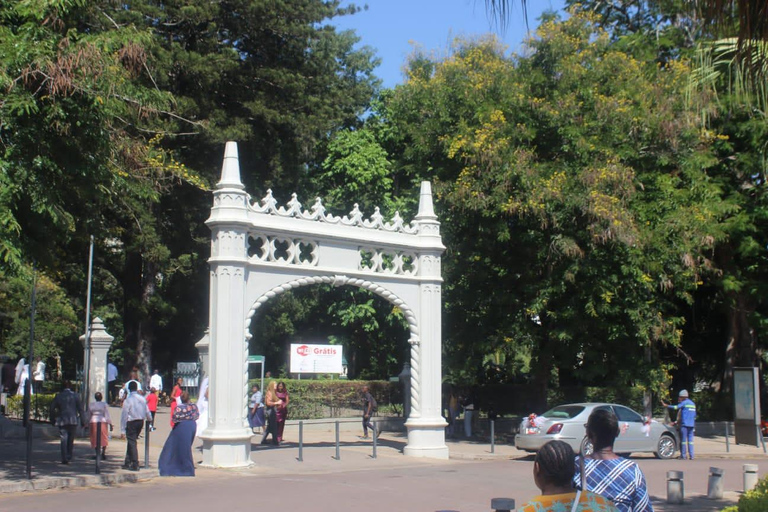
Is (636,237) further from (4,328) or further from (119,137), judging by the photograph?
(4,328)

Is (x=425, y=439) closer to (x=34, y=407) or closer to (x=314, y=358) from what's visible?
(x=314, y=358)

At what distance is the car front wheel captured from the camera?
22.3 m

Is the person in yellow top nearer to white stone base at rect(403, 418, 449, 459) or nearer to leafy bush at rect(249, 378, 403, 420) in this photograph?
white stone base at rect(403, 418, 449, 459)

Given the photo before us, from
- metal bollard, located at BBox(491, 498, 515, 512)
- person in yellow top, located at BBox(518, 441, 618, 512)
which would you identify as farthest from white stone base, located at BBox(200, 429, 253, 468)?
person in yellow top, located at BBox(518, 441, 618, 512)

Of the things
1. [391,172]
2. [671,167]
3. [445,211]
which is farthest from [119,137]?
[391,172]

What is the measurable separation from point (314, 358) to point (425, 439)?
354 inches

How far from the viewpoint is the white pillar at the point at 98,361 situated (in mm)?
23562

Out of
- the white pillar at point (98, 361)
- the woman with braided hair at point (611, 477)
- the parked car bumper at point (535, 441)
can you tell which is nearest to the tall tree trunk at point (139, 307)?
the white pillar at point (98, 361)

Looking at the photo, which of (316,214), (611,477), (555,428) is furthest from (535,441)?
(611,477)

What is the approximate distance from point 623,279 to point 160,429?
14.9 m

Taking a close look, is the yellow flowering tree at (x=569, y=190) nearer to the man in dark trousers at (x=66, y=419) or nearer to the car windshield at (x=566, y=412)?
the car windshield at (x=566, y=412)

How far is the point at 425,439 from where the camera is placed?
68.1 ft

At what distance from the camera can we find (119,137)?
1664cm

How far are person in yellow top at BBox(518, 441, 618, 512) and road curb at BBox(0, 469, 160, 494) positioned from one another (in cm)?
1145
